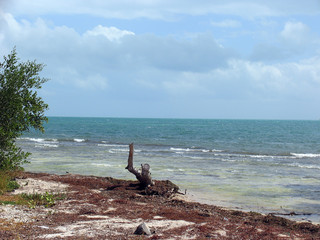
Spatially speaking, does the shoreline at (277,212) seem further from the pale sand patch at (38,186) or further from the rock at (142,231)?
the pale sand patch at (38,186)

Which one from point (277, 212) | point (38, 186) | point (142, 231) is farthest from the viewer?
point (38, 186)

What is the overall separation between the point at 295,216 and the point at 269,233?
13.4ft

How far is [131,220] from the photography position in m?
11.5

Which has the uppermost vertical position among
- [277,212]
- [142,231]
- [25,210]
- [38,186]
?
[142,231]

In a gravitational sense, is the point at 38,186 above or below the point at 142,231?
below

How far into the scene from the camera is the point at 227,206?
1557 centimetres

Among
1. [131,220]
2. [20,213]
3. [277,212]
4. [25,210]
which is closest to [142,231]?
[131,220]

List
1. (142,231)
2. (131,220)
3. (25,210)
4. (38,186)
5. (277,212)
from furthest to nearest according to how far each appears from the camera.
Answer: (38,186) < (277,212) < (25,210) < (131,220) < (142,231)

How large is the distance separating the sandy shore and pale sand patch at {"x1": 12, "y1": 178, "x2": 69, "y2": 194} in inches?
1.7

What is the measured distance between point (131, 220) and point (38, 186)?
682 cm

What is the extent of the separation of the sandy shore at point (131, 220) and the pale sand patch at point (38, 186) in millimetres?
43

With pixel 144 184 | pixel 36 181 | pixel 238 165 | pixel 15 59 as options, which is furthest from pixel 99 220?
pixel 238 165

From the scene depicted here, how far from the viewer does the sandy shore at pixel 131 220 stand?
32.5ft

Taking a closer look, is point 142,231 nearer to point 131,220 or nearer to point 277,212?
point 131,220
